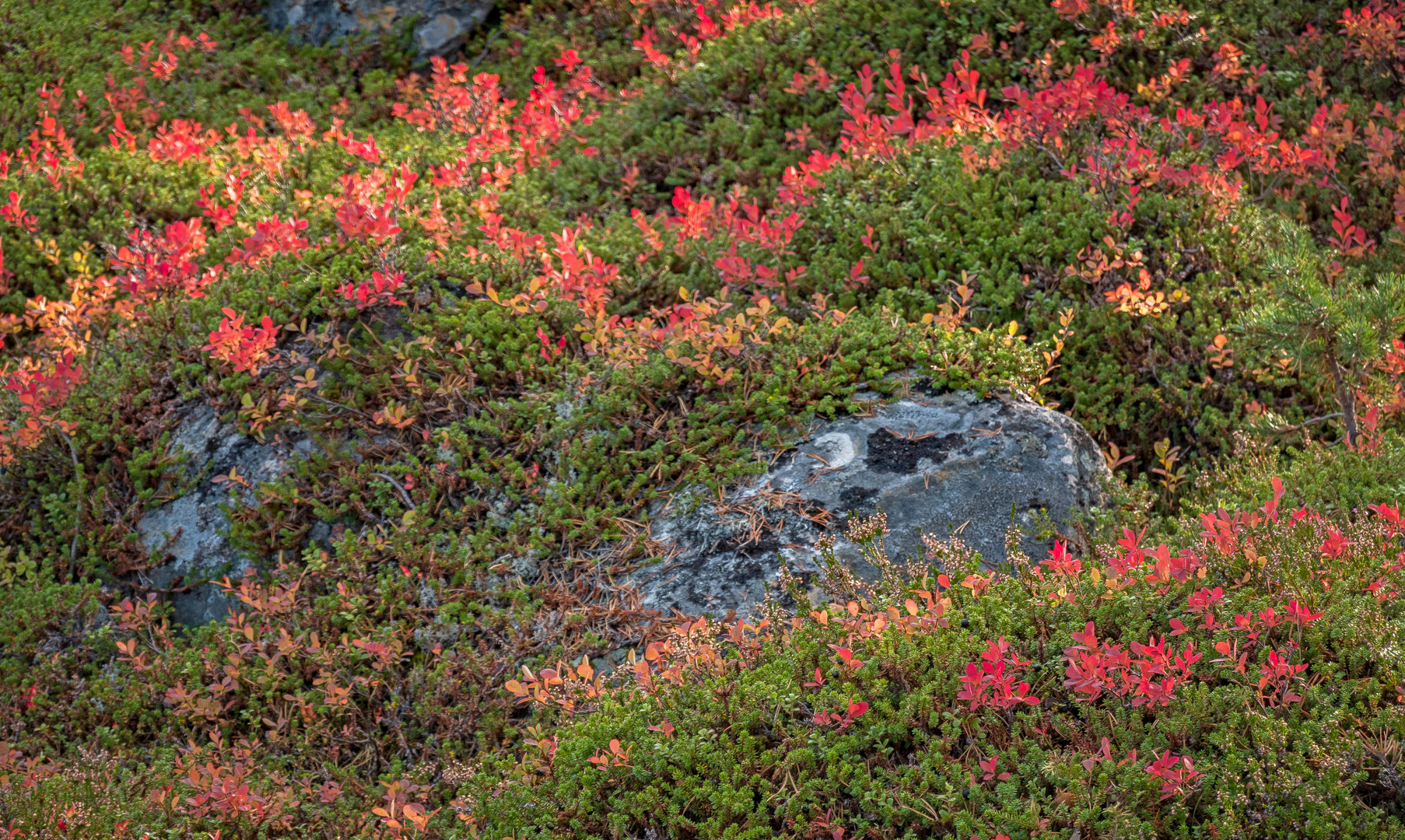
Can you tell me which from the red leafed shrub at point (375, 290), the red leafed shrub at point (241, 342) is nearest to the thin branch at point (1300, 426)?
the red leafed shrub at point (375, 290)

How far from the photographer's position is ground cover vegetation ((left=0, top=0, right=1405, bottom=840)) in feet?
10.2

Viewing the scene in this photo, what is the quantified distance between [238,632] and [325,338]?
1.77 metres

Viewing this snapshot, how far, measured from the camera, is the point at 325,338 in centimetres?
558

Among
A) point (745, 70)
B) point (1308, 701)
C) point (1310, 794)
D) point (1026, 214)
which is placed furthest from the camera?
point (745, 70)

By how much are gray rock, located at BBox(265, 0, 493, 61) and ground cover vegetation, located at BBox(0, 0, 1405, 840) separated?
2101 mm

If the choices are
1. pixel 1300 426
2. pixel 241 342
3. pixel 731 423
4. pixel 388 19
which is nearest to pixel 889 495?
pixel 731 423

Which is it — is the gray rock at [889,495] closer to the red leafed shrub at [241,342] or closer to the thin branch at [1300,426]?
the thin branch at [1300,426]

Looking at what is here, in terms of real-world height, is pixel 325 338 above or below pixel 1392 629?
above

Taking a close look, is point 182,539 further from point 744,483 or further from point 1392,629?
point 1392,629

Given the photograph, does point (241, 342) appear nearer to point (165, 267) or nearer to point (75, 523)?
point (165, 267)

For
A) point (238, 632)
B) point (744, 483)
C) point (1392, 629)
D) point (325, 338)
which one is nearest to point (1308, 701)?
point (1392, 629)

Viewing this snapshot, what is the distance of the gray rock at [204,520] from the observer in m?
5.12

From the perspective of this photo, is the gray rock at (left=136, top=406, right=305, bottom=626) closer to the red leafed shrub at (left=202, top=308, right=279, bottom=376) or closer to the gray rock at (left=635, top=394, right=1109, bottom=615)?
the red leafed shrub at (left=202, top=308, right=279, bottom=376)

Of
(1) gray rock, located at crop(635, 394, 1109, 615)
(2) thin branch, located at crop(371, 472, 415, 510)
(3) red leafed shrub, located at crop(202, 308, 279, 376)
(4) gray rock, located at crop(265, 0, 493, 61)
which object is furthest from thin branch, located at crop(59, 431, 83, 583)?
(4) gray rock, located at crop(265, 0, 493, 61)
